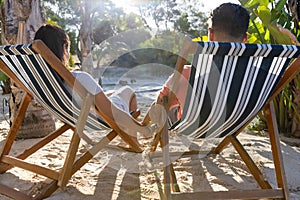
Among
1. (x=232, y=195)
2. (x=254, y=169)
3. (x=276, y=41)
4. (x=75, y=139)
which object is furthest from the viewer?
(x=276, y=41)

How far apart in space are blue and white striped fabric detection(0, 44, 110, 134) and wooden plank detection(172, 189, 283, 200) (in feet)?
2.61

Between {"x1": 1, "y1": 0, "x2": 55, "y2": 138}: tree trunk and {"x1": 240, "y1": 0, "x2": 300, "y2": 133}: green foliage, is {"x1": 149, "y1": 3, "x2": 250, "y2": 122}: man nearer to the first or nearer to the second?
{"x1": 240, "y1": 0, "x2": 300, "y2": 133}: green foliage

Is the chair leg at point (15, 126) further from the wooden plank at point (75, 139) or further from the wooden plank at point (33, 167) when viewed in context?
the wooden plank at point (75, 139)

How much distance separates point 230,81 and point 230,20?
1.30 ft

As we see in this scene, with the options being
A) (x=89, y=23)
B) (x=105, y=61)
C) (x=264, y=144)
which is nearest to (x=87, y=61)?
(x=89, y=23)

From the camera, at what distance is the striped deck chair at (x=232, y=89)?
167 cm

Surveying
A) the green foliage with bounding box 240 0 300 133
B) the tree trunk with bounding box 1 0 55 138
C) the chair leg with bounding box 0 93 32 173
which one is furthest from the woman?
the green foliage with bounding box 240 0 300 133

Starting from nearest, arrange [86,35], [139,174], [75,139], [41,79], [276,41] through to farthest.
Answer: [75,139]
[41,79]
[139,174]
[276,41]
[86,35]

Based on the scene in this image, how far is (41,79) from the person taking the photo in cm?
201

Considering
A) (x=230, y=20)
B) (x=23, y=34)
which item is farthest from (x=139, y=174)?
(x=23, y=34)

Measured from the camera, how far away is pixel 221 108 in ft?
6.31

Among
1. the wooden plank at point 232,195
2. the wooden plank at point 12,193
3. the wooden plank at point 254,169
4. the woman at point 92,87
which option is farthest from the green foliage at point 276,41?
the wooden plank at point 12,193

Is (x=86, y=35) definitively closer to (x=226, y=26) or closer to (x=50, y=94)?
(x=50, y=94)

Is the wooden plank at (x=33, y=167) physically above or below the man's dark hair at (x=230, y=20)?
below
